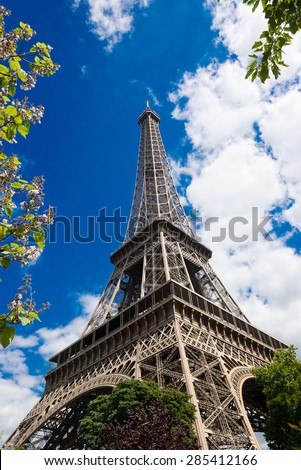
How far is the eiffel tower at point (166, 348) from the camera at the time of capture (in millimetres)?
20328

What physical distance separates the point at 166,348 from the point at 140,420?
27.7ft

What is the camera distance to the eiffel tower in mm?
Result: 20328

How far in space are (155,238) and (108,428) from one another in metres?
27.6

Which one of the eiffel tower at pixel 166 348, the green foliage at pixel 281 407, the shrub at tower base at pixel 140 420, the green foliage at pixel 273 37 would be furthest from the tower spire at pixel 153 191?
the green foliage at pixel 273 37

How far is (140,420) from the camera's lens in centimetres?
1415

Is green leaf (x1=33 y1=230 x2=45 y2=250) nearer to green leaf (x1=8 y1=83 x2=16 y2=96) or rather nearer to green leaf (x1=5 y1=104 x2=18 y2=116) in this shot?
green leaf (x1=5 y1=104 x2=18 y2=116)

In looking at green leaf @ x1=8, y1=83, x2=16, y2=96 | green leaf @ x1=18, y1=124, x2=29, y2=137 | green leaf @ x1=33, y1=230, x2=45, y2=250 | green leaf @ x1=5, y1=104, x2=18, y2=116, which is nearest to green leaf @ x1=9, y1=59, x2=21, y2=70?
green leaf @ x1=8, y1=83, x2=16, y2=96

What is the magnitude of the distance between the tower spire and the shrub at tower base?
2576 centimetres

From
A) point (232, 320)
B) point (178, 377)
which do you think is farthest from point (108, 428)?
point (232, 320)

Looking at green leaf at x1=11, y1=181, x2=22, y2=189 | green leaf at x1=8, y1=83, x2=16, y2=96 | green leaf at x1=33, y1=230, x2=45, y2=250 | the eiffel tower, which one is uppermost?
the eiffel tower

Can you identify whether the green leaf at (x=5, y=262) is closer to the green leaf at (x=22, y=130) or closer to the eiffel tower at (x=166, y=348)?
the green leaf at (x=22, y=130)

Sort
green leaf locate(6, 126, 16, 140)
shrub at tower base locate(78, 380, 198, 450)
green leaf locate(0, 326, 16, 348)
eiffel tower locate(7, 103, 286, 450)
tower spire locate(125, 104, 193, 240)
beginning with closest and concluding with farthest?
1. green leaf locate(0, 326, 16, 348)
2. green leaf locate(6, 126, 16, 140)
3. shrub at tower base locate(78, 380, 198, 450)
4. eiffel tower locate(7, 103, 286, 450)
5. tower spire locate(125, 104, 193, 240)

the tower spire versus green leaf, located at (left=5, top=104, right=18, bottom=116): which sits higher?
the tower spire
